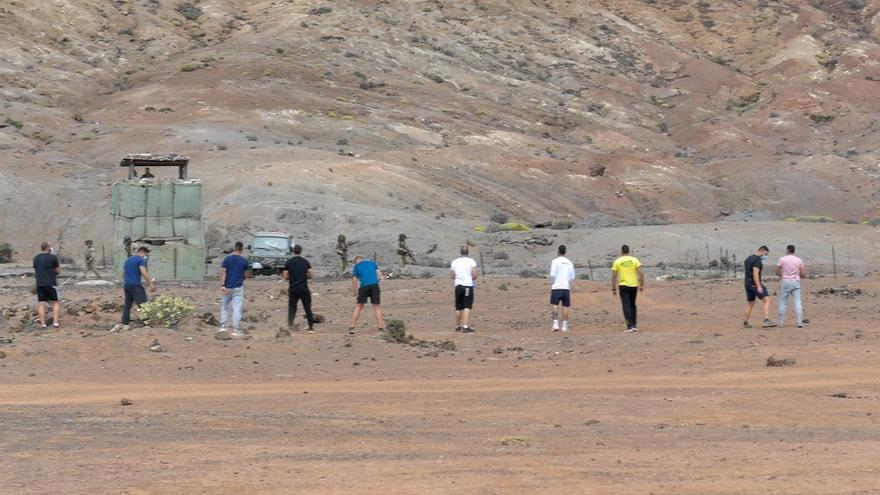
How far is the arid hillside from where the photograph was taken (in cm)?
5669

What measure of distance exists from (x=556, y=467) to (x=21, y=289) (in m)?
25.9

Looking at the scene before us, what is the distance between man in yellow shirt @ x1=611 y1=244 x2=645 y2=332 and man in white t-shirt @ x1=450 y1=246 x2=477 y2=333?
242cm

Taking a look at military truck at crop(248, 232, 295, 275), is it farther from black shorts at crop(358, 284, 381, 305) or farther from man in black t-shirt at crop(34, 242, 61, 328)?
black shorts at crop(358, 284, 381, 305)

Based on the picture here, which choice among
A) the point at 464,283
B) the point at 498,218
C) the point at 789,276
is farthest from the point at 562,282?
the point at 498,218

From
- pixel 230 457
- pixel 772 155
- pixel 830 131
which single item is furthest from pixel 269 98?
pixel 230 457

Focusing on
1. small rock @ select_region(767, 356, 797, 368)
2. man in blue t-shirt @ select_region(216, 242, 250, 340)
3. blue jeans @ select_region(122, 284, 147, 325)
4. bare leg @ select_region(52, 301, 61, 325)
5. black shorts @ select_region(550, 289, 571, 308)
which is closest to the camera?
small rock @ select_region(767, 356, 797, 368)

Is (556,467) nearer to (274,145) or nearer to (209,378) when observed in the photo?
(209,378)

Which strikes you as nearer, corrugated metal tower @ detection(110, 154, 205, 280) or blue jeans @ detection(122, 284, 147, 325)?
blue jeans @ detection(122, 284, 147, 325)

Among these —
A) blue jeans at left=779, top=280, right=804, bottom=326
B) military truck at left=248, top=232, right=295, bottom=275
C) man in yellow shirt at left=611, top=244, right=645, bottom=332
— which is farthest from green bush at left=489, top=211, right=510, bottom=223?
man in yellow shirt at left=611, top=244, right=645, bottom=332

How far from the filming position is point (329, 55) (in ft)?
268

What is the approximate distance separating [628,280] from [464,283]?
2815mm

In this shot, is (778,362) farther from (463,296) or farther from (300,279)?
(300,279)

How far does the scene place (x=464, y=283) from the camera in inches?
982

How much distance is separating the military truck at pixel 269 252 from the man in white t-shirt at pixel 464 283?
16.2 meters
